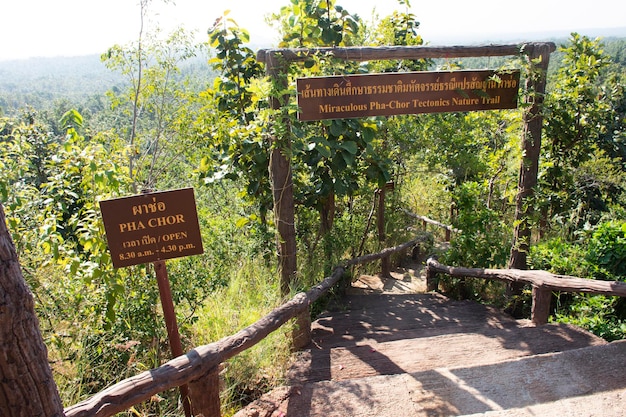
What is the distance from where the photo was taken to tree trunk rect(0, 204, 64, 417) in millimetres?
1560

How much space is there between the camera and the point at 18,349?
1602mm

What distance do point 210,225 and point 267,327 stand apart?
2.79 m

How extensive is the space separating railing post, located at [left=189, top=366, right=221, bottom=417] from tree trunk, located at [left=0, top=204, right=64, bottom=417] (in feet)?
2.86

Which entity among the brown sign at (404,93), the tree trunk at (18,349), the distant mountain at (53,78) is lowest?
Result: the tree trunk at (18,349)

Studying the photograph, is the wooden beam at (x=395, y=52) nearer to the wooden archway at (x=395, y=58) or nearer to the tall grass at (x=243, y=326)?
the wooden archway at (x=395, y=58)

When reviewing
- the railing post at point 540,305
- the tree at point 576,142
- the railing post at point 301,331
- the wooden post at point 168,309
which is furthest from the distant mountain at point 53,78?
the railing post at point 540,305

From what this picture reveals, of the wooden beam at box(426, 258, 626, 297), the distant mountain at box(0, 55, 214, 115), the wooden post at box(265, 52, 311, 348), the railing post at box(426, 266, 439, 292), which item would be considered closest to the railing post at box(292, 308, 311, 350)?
the wooden post at box(265, 52, 311, 348)

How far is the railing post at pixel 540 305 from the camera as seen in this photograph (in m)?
4.02

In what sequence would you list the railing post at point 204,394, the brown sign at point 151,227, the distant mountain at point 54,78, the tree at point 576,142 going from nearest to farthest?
the railing post at point 204,394, the brown sign at point 151,227, the tree at point 576,142, the distant mountain at point 54,78

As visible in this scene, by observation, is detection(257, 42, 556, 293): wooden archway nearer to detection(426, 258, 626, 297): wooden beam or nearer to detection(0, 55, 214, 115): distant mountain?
detection(426, 258, 626, 297): wooden beam

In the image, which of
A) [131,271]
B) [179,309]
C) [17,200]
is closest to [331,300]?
[179,309]

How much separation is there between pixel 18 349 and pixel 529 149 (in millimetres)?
4405

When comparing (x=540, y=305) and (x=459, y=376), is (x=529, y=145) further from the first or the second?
(x=459, y=376)

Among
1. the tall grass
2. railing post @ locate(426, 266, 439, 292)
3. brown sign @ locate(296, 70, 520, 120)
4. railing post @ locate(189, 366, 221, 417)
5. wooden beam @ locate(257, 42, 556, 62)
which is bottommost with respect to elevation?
railing post @ locate(426, 266, 439, 292)
